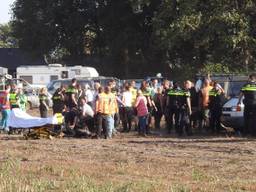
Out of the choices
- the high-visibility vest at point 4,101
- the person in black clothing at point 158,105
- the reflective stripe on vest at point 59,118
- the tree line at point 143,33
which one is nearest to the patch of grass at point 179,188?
the reflective stripe on vest at point 59,118

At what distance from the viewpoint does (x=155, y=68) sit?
5572 centimetres

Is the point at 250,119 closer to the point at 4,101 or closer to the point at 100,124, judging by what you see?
the point at 100,124

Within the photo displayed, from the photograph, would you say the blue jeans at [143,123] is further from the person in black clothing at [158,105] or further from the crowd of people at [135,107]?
the person in black clothing at [158,105]

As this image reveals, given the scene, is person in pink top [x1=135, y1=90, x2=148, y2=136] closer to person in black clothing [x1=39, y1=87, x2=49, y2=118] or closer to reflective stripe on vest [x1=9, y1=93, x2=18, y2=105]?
person in black clothing [x1=39, y1=87, x2=49, y2=118]

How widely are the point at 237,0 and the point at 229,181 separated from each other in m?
34.8

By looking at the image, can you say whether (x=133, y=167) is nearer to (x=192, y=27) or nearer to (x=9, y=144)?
(x=9, y=144)

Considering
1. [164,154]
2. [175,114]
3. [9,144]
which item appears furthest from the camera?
[175,114]

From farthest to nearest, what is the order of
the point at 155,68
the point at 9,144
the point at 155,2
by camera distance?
the point at 155,68 < the point at 155,2 < the point at 9,144

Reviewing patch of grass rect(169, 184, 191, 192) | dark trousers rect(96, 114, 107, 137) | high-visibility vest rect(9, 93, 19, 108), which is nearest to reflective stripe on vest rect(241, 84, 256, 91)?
dark trousers rect(96, 114, 107, 137)

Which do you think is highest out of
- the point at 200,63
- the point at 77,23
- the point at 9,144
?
the point at 77,23

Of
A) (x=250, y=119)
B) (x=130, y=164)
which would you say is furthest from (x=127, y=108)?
(x=130, y=164)

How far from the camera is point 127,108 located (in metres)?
22.4

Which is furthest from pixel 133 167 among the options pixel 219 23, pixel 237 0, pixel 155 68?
pixel 155 68

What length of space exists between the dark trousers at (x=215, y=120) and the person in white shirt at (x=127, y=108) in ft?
9.76
